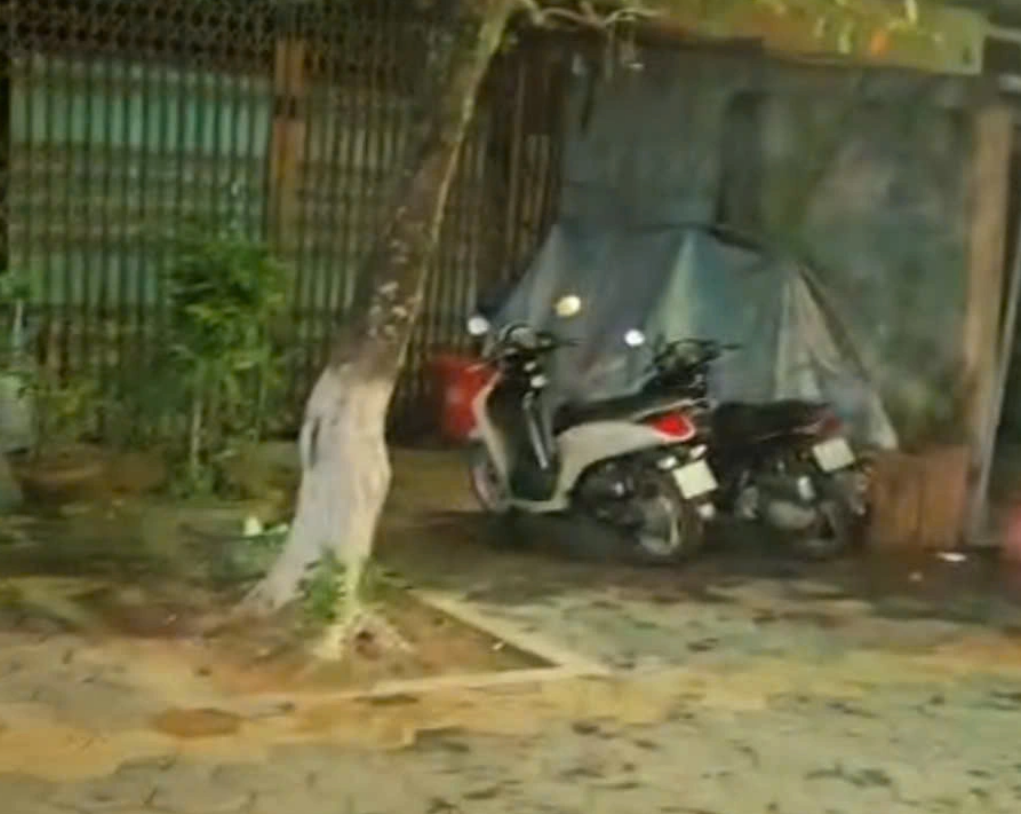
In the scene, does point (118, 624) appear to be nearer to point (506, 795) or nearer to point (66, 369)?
point (506, 795)

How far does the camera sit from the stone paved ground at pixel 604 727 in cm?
537

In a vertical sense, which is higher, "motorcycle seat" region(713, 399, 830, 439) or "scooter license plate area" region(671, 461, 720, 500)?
"motorcycle seat" region(713, 399, 830, 439)

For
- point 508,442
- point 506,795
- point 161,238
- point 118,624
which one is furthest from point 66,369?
point 506,795

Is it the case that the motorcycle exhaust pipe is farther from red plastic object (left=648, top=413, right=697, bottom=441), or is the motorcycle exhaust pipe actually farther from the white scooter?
red plastic object (left=648, top=413, right=697, bottom=441)

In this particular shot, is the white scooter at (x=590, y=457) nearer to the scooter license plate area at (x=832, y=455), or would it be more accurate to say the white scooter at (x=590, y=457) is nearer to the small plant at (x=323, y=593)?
the scooter license plate area at (x=832, y=455)

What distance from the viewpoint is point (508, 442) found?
9.51 meters

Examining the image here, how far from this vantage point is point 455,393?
1169 cm

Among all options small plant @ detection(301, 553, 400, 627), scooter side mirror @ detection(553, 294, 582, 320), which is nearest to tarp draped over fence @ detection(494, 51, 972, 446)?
scooter side mirror @ detection(553, 294, 582, 320)

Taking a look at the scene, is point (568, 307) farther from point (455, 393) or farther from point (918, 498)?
point (918, 498)

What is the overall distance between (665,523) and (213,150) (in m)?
4.05

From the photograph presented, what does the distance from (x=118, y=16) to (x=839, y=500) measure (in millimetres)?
5095

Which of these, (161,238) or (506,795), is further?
(161,238)

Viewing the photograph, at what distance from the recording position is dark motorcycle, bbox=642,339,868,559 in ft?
30.7

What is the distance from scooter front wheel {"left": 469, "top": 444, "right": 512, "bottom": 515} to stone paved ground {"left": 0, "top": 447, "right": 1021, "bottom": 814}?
1411mm
